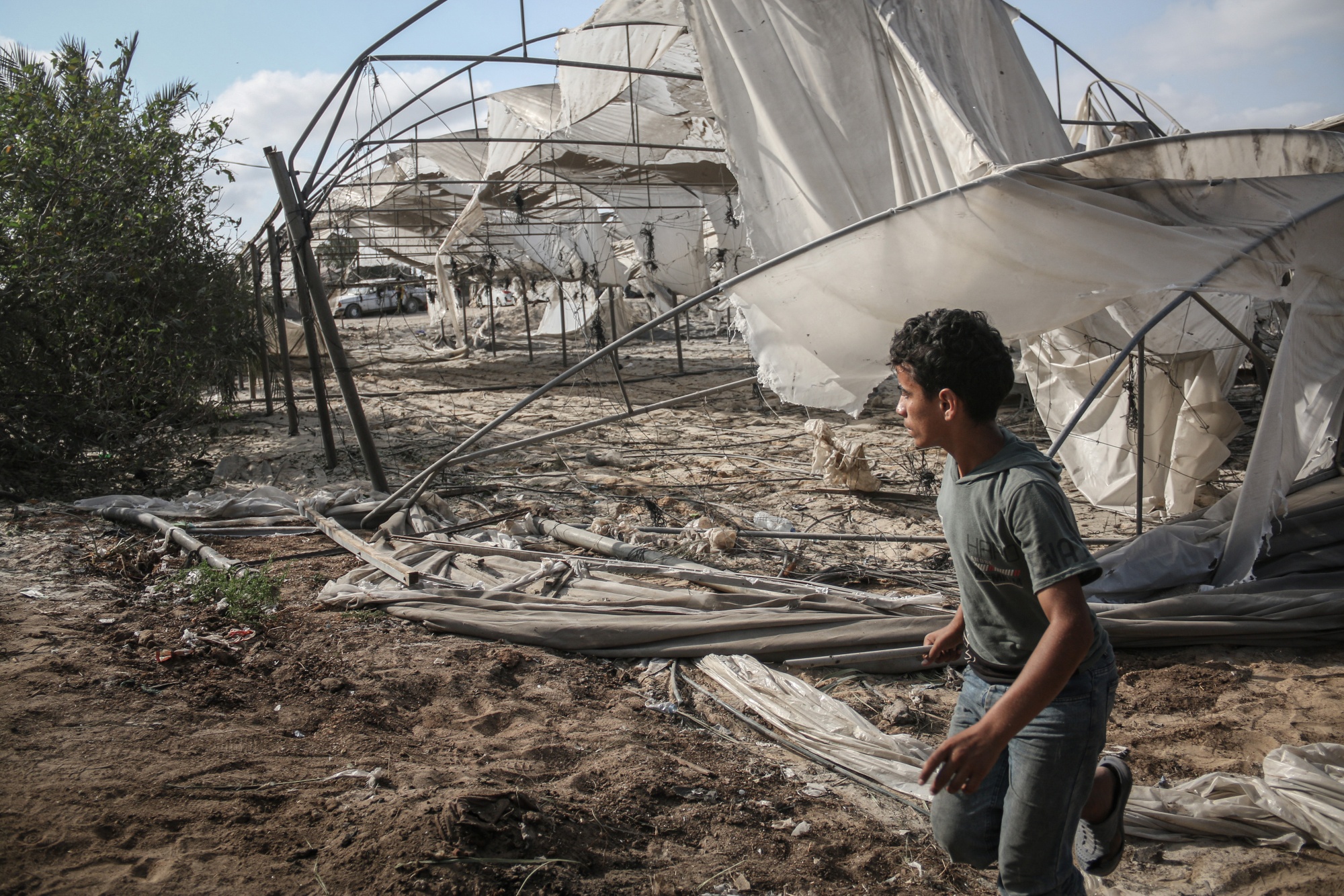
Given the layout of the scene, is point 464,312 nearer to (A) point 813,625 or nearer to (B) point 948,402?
(A) point 813,625

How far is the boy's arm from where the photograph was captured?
1664mm

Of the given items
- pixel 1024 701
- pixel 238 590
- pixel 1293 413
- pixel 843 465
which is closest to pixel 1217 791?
pixel 1024 701

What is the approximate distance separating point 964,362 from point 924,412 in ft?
0.48

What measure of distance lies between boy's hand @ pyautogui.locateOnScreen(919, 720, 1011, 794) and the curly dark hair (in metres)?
0.68

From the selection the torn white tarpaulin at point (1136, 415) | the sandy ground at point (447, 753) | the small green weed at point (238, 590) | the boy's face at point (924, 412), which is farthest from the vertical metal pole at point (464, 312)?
the boy's face at point (924, 412)

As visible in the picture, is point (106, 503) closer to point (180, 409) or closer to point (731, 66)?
point (180, 409)

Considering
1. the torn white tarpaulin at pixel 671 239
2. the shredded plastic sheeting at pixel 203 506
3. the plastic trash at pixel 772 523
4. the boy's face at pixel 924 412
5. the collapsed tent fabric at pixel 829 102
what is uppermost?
the torn white tarpaulin at pixel 671 239

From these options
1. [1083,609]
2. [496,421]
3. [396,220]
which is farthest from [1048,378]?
[396,220]

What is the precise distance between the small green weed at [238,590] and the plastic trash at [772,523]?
3.46 meters

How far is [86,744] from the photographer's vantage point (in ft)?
9.78

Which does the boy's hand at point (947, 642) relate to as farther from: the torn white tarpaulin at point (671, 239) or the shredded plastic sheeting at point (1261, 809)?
the torn white tarpaulin at point (671, 239)

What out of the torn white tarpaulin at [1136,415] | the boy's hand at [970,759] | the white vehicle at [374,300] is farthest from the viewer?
the white vehicle at [374,300]

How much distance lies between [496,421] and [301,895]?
3486mm

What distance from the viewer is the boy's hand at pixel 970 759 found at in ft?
5.45
